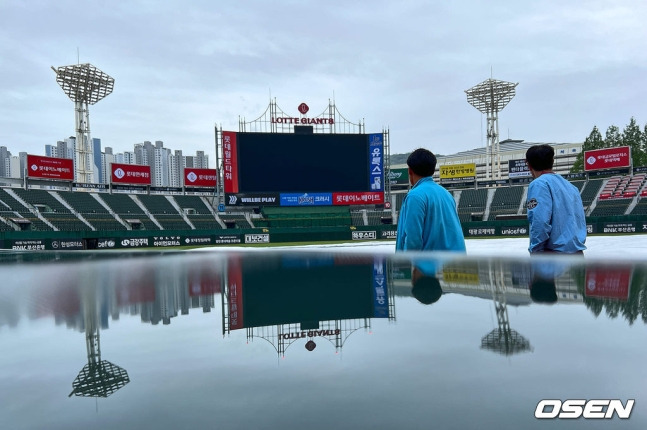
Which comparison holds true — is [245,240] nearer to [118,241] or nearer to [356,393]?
[118,241]

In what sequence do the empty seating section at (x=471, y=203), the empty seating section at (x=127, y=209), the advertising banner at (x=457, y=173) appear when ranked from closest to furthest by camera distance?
1. the empty seating section at (x=127, y=209)
2. the empty seating section at (x=471, y=203)
3. the advertising banner at (x=457, y=173)

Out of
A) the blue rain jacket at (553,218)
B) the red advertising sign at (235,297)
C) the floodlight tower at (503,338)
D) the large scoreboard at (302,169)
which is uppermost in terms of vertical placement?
the large scoreboard at (302,169)

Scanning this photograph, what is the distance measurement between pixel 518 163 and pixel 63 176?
176ft

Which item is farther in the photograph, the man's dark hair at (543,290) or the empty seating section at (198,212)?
the empty seating section at (198,212)

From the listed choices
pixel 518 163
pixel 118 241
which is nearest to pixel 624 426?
pixel 118 241

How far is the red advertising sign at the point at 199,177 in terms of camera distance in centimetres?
5378

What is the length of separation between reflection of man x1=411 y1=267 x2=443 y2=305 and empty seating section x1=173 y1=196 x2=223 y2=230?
4728 cm

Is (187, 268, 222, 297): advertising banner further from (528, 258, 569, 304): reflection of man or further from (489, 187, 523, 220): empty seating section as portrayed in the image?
(489, 187, 523, 220): empty seating section

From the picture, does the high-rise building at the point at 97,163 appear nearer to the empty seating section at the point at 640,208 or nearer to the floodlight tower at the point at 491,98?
the floodlight tower at the point at 491,98

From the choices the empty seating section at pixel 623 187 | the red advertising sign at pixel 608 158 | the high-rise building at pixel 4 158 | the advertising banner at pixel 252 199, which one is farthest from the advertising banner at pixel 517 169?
the high-rise building at pixel 4 158

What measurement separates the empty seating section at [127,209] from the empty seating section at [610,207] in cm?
4607

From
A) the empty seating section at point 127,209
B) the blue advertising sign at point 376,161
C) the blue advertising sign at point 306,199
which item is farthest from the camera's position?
the empty seating section at point 127,209

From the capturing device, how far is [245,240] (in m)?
41.0

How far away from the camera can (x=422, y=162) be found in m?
3.79
